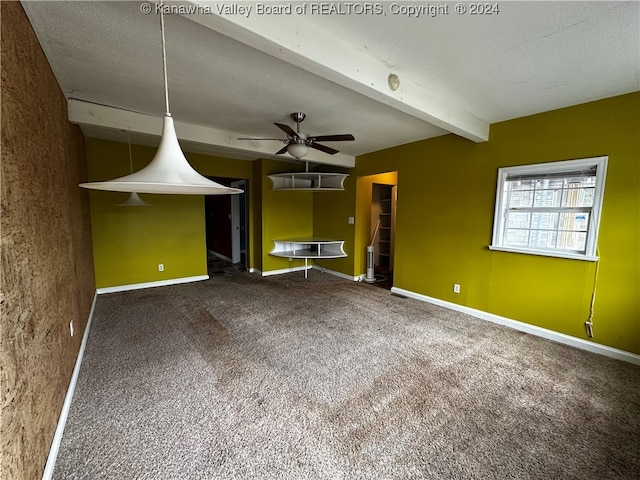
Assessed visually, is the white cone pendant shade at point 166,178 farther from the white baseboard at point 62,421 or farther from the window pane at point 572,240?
the window pane at point 572,240

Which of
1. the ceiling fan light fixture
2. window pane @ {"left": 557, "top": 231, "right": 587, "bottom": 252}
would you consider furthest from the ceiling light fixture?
window pane @ {"left": 557, "top": 231, "right": 587, "bottom": 252}

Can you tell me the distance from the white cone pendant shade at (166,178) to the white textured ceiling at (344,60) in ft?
2.27

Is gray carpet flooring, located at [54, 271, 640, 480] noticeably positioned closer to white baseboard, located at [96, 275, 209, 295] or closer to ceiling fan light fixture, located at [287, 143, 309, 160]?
white baseboard, located at [96, 275, 209, 295]

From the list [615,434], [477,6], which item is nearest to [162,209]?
[477,6]

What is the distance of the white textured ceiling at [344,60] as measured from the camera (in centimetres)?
146

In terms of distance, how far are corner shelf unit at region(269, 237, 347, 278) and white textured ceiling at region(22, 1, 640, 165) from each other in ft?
8.44

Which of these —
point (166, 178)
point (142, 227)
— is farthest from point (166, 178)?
point (142, 227)

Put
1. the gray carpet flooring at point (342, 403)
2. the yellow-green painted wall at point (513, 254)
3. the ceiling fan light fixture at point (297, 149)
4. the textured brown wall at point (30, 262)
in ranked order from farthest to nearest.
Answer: the ceiling fan light fixture at point (297, 149), the yellow-green painted wall at point (513, 254), the gray carpet flooring at point (342, 403), the textured brown wall at point (30, 262)

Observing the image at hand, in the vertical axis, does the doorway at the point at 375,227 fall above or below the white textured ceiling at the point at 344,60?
below

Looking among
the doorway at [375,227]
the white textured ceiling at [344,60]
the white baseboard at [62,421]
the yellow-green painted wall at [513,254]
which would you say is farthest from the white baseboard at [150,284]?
the yellow-green painted wall at [513,254]

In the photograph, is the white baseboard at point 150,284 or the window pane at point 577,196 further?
the white baseboard at point 150,284

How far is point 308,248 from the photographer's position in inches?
222

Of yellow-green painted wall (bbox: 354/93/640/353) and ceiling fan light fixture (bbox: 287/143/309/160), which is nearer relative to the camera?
yellow-green painted wall (bbox: 354/93/640/353)

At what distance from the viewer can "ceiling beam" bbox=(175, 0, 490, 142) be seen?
51.2 inches
